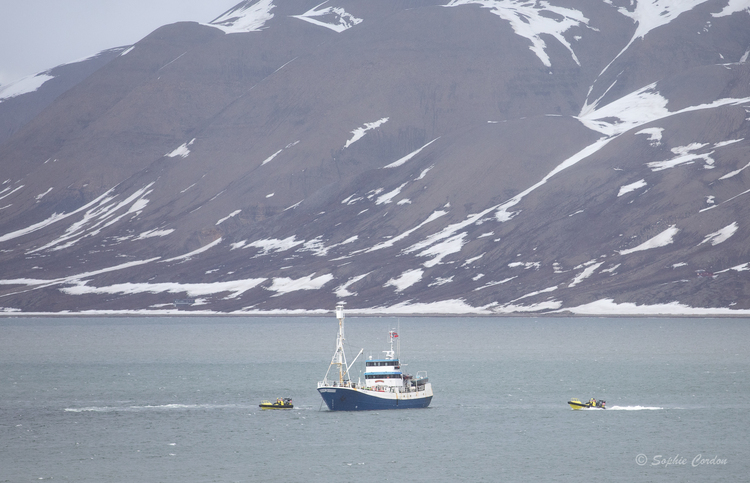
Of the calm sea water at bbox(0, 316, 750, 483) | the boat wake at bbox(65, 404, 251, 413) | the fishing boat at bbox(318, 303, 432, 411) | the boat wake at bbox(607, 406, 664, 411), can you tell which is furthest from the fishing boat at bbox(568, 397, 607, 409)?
the boat wake at bbox(65, 404, 251, 413)

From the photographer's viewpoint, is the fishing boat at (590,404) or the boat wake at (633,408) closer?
the fishing boat at (590,404)

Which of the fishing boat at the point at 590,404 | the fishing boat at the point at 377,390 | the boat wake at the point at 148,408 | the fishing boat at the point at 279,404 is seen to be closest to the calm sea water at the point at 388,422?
the boat wake at the point at 148,408

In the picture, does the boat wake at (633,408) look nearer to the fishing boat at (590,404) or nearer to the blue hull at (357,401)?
the fishing boat at (590,404)

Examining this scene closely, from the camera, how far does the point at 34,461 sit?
216 feet

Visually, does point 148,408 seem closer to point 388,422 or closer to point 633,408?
point 388,422

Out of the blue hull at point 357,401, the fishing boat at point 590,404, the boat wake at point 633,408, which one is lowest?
the boat wake at point 633,408

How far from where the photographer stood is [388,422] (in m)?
80.4

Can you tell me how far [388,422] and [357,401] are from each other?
17.5 ft

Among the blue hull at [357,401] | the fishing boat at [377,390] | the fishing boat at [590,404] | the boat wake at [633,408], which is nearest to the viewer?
the blue hull at [357,401]

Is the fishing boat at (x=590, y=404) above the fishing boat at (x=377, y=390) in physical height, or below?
below

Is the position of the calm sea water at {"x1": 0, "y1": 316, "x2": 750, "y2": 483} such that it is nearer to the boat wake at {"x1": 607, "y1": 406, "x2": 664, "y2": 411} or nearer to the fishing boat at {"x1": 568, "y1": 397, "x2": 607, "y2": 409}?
the boat wake at {"x1": 607, "y1": 406, "x2": 664, "y2": 411}

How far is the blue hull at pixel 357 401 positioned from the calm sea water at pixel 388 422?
2.90 feet

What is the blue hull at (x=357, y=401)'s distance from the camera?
8369cm

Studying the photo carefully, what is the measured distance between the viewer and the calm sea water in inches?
2480
